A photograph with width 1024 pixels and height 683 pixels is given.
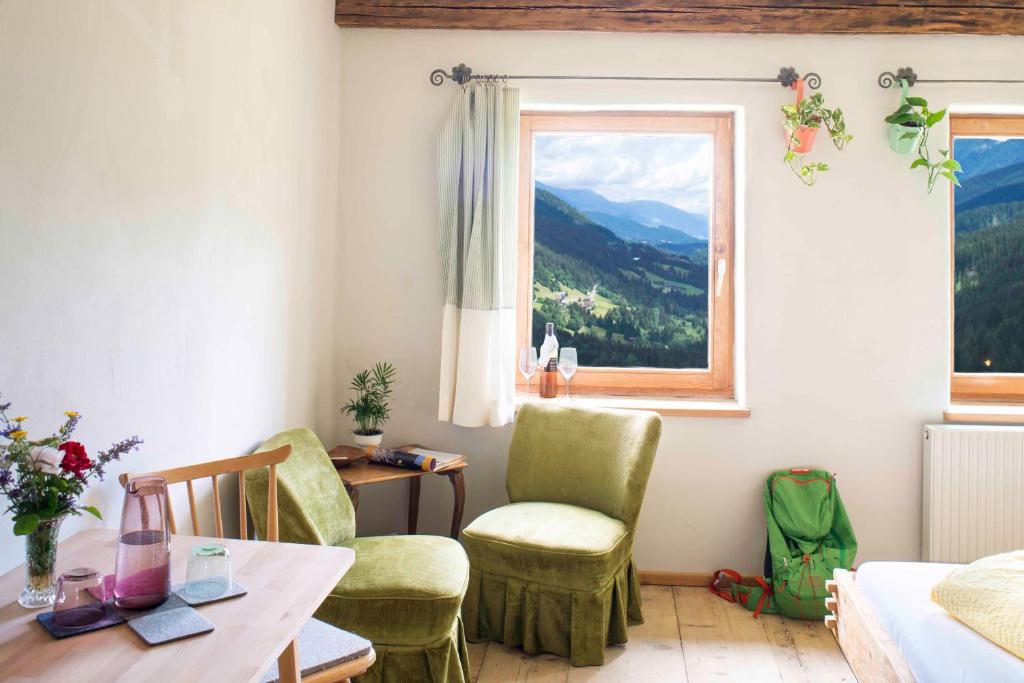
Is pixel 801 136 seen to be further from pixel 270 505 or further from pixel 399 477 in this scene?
pixel 270 505

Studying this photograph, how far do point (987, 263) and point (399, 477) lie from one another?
269 cm

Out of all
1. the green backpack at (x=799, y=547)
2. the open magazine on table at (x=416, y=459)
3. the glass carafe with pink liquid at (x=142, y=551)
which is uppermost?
the glass carafe with pink liquid at (x=142, y=551)

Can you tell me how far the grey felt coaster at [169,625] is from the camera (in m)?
1.12

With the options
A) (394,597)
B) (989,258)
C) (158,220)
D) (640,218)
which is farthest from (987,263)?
(158,220)

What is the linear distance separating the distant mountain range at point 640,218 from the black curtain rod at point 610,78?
1.56 feet

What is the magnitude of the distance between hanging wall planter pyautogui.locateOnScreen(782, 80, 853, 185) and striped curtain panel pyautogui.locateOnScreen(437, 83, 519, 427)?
1098 mm

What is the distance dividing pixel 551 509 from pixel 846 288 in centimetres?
152

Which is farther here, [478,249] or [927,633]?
[478,249]

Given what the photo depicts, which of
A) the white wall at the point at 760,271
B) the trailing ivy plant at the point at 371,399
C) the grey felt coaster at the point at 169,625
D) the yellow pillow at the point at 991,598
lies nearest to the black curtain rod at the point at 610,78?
the white wall at the point at 760,271

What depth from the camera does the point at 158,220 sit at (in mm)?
1869

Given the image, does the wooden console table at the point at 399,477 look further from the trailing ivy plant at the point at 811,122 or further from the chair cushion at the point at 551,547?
the trailing ivy plant at the point at 811,122

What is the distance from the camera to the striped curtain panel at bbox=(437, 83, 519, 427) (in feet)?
10.2

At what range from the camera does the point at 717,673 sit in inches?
99.0

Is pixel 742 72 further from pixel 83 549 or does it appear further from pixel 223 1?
pixel 83 549
